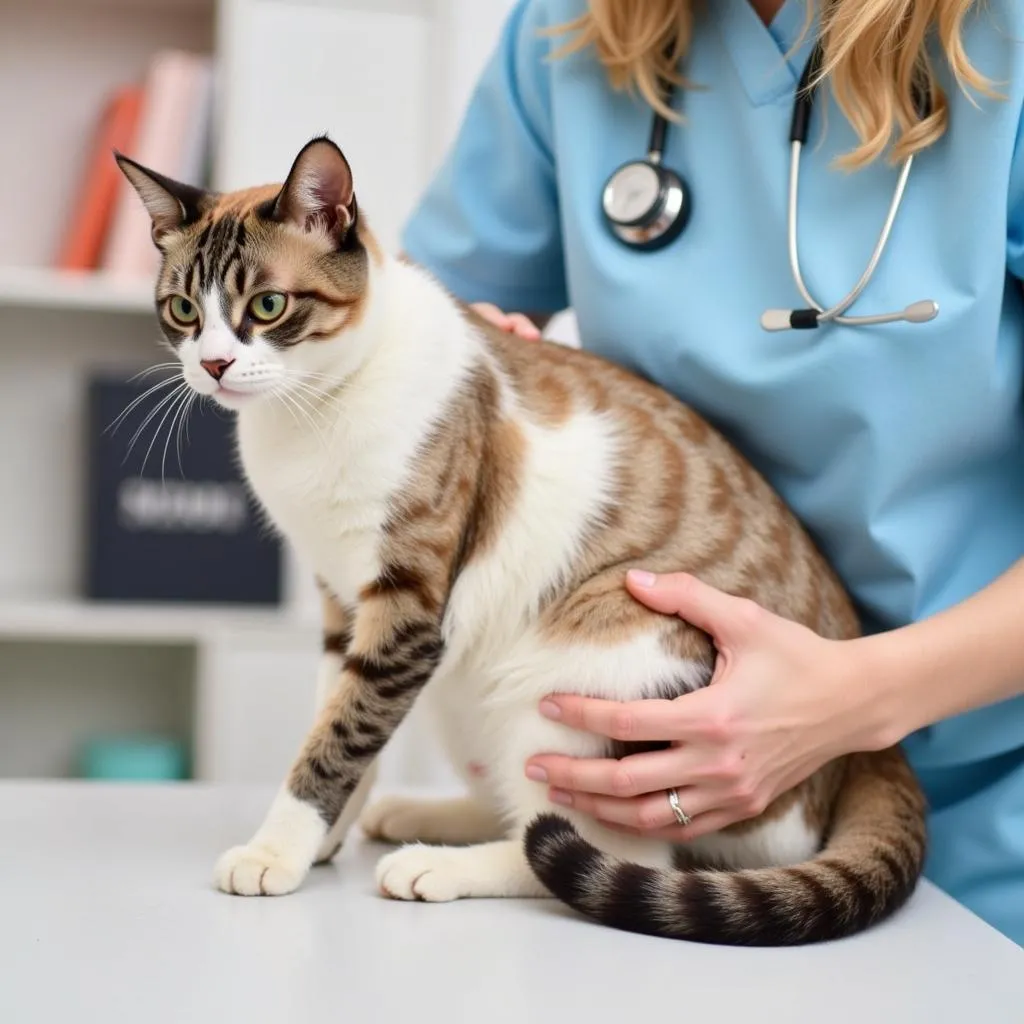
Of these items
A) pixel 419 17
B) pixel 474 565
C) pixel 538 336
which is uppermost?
pixel 419 17

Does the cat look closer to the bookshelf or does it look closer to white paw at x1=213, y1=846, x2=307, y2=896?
white paw at x1=213, y1=846, x2=307, y2=896

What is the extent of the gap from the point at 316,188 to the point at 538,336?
32 centimetres

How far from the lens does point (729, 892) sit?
86cm

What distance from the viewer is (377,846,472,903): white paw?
0.93m

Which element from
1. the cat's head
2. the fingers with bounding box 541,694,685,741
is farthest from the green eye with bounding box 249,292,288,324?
the fingers with bounding box 541,694,685,741

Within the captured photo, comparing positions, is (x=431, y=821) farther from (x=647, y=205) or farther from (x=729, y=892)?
(x=647, y=205)

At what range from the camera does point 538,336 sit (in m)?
1.23

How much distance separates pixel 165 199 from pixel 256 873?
21.0 inches

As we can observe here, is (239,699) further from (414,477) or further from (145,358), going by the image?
(414,477)

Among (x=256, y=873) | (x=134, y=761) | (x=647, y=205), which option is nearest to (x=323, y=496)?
(x=256, y=873)

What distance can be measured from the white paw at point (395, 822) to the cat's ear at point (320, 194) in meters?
0.50

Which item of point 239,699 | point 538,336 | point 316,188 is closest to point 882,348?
point 538,336

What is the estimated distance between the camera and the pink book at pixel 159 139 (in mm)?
2180

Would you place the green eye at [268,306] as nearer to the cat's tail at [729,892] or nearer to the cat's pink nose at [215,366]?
the cat's pink nose at [215,366]
